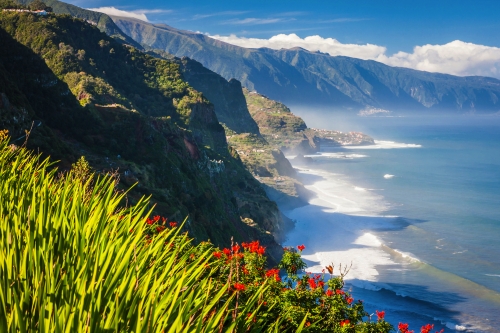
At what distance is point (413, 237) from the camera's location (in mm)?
60625

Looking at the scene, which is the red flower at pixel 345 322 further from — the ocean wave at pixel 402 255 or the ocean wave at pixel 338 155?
the ocean wave at pixel 338 155

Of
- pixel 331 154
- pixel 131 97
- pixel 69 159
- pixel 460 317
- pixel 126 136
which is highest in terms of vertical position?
pixel 331 154

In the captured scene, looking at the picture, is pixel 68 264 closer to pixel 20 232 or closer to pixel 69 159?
pixel 20 232

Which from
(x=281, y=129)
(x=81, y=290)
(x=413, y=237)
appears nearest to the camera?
Result: (x=81, y=290)

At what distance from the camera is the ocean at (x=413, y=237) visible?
39.5 m

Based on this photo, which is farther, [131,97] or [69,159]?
[131,97]

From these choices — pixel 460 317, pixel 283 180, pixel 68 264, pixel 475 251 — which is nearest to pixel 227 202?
pixel 460 317

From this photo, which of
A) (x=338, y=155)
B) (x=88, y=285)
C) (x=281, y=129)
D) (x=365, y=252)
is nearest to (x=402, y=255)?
(x=365, y=252)

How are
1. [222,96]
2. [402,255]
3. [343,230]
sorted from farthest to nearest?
[222,96] < [343,230] < [402,255]

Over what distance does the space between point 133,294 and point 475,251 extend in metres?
58.8

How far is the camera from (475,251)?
54938 mm

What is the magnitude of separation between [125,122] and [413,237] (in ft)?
133

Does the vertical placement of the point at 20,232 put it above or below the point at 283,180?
below

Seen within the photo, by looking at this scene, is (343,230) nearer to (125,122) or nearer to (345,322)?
(125,122)
